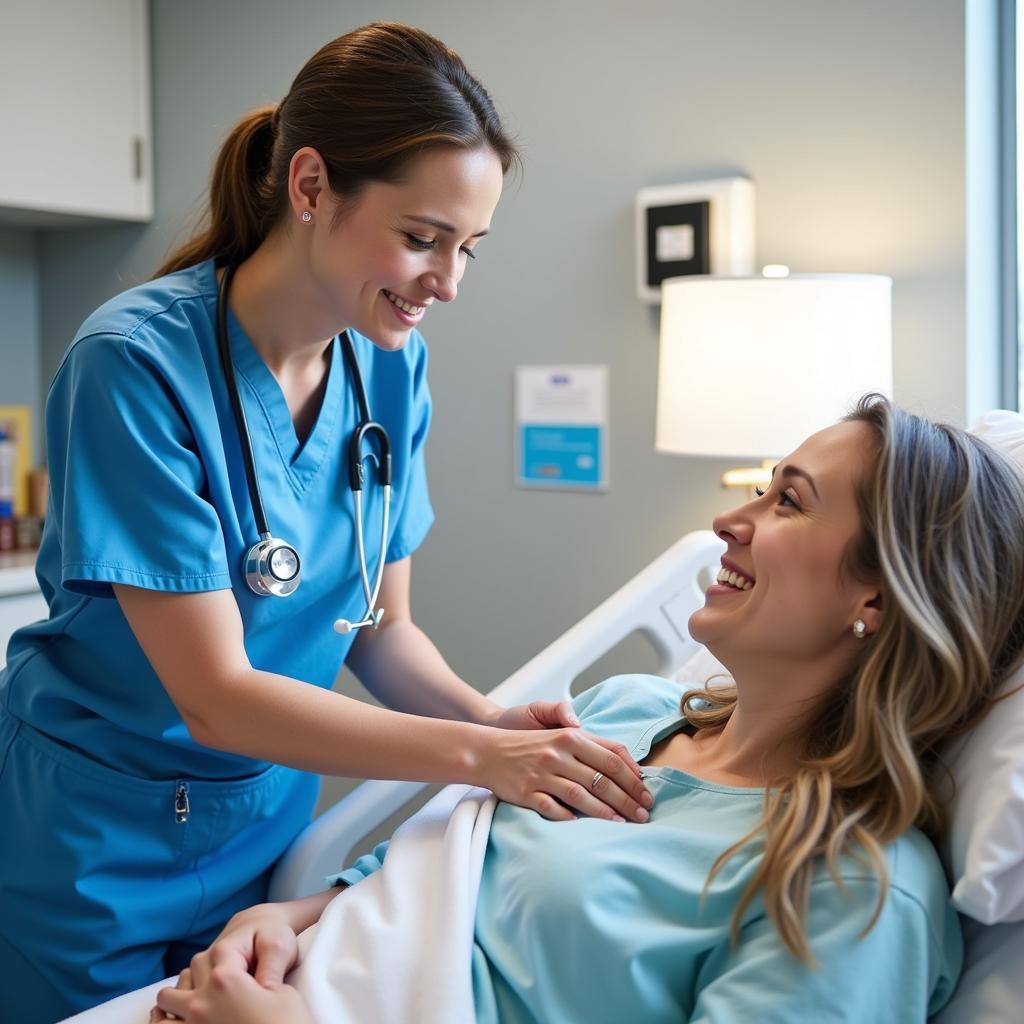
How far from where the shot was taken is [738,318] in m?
1.73

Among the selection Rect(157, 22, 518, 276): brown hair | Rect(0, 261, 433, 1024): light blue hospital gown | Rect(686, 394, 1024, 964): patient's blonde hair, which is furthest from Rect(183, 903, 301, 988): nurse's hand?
Rect(157, 22, 518, 276): brown hair

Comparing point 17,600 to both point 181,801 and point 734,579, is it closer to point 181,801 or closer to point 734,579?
point 181,801

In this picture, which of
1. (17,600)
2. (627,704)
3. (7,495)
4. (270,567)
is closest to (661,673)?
(627,704)

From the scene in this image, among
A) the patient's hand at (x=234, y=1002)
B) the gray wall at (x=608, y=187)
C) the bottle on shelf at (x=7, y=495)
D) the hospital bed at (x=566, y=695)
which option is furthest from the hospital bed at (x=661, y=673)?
the bottle on shelf at (x=7, y=495)

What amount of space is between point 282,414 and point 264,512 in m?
0.13

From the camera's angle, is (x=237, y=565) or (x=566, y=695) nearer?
(x=237, y=565)

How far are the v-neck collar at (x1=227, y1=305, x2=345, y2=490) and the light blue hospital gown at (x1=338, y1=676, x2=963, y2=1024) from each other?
486 mm

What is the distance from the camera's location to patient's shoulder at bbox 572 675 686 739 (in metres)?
1.34

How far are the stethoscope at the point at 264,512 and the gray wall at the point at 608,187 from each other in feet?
2.77

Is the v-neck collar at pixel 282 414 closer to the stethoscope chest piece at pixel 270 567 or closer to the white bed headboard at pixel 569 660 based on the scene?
the stethoscope chest piece at pixel 270 567

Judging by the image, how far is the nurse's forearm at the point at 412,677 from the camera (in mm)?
1466

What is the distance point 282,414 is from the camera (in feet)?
4.52

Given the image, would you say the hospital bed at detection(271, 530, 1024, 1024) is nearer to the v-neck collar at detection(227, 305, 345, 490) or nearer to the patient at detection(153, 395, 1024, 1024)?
the patient at detection(153, 395, 1024, 1024)

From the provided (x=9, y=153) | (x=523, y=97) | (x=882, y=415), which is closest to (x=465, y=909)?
(x=882, y=415)
